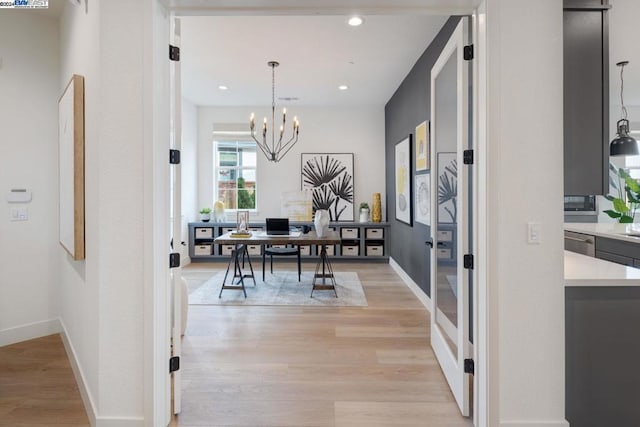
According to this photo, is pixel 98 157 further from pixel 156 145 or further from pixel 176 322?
pixel 176 322

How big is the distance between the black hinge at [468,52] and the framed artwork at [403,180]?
2.84 meters

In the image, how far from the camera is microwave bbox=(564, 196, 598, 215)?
15.6ft

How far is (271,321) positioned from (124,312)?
1865 millimetres

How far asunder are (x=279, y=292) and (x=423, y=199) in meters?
2.09

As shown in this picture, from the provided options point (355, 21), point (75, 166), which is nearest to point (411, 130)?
point (355, 21)

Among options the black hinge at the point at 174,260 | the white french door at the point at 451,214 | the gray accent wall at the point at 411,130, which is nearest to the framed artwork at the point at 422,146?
the gray accent wall at the point at 411,130

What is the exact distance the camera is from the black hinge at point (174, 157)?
192 cm

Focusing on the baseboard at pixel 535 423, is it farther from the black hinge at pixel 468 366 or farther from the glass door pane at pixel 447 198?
the glass door pane at pixel 447 198

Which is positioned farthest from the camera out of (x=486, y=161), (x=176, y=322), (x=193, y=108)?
(x=193, y=108)

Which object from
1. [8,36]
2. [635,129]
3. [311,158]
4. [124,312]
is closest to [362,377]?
[124,312]

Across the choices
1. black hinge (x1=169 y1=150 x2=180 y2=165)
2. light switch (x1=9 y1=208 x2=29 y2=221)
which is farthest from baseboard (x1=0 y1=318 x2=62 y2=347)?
black hinge (x1=169 y1=150 x2=180 y2=165)

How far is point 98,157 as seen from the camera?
1850mm

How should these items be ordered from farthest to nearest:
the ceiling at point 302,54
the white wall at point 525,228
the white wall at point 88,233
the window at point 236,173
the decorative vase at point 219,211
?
the window at point 236,173 → the decorative vase at point 219,211 → the ceiling at point 302,54 → the white wall at point 88,233 → the white wall at point 525,228

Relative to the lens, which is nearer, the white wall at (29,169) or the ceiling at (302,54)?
the white wall at (29,169)
